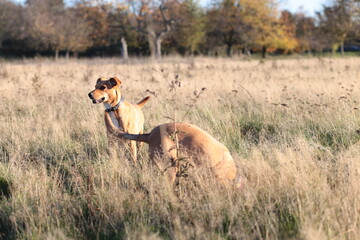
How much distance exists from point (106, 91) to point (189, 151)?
2.02 meters

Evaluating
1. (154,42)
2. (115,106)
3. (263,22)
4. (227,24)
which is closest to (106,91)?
(115,106)

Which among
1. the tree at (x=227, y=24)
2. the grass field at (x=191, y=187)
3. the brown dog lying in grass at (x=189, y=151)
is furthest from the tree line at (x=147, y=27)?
the brown dog lying in grass at (x=189, y=151)

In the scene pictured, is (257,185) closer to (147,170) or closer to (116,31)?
(147,170)

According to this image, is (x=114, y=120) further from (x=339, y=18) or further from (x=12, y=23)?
(x=12, y=23)

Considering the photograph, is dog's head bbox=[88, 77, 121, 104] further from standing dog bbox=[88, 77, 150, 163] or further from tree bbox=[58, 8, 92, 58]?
tree bbox=[58, 8, 92, 58]

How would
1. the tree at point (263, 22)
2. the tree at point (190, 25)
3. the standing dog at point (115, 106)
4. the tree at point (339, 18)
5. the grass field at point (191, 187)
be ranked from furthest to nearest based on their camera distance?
the tree at point (190, 25) < the tree at point (263, 22) < the tree at point (339, 18) < the standing dog at point (115, 106) < the grass field at point (191, 187)

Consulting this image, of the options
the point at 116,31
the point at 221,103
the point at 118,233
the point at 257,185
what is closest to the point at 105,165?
the point at 118,233

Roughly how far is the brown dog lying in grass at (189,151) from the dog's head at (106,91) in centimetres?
154

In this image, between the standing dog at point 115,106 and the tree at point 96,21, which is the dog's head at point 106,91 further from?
the tree at point 96,21

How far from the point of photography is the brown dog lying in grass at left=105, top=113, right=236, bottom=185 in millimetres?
3512

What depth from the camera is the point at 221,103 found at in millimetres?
7605

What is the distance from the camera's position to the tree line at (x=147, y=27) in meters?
38.4

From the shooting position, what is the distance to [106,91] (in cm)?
514

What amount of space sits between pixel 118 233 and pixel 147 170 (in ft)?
3.20
